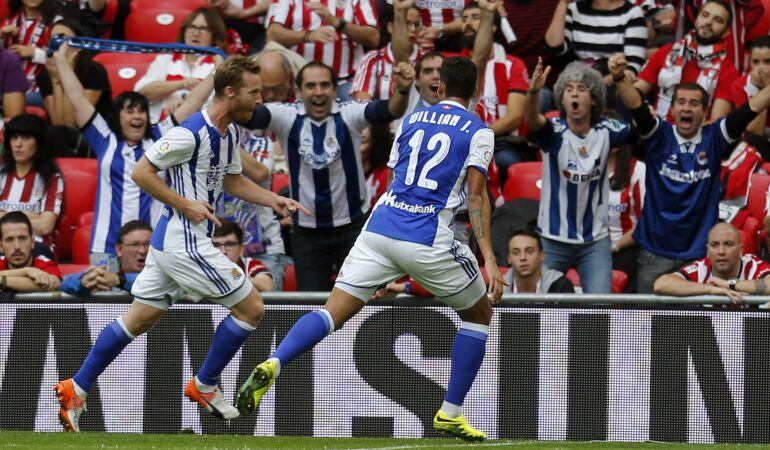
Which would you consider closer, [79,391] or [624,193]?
[79,391]

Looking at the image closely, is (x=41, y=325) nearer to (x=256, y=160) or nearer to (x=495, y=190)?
(x=256, y=160)

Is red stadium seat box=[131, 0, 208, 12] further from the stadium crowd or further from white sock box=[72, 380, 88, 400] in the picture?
white sock box=[72, 380, 88, 400]

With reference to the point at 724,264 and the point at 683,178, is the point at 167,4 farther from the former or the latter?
the point at 724,264

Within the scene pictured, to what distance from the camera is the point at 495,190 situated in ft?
36.1

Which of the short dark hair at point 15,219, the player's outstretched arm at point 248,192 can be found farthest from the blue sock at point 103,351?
the short dark hair at point 15,219

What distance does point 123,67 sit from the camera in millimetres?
12656

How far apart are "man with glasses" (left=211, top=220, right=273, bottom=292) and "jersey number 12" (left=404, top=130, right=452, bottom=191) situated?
2.22 metres

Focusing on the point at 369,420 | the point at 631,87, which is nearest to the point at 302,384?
the point at 369,420

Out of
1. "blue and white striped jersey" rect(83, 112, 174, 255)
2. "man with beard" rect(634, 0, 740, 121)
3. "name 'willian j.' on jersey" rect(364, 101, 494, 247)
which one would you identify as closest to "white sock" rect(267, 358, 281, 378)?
"name 'willian j.' on jersey" rect(364, 101, 494, 247)

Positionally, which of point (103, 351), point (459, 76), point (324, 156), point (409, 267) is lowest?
point (103, 351)

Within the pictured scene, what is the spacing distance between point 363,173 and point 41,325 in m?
2.46

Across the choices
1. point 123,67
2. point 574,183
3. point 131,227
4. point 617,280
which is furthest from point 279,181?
point 617,280

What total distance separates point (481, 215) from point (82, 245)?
445 cm

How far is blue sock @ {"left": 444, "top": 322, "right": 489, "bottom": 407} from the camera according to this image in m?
7.42
